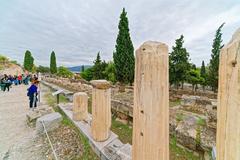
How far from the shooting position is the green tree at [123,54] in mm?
20359

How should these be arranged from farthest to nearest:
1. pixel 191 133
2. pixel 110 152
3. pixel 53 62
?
1. pixel 53 62
2. pixel 191 133
3. pixel 110 152

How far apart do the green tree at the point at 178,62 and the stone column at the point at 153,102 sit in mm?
18883

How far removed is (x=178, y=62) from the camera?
19.8m

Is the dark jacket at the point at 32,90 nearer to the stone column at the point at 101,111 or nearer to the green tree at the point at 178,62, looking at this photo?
the stone column at the point at 101,111

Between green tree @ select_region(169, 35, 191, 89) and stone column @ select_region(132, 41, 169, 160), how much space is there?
18883 millimetres

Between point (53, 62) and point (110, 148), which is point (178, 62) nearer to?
point (110, 148)

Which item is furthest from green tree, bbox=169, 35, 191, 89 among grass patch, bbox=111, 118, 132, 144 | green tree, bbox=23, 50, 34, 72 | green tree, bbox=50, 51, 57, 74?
green tree, bbox=23, 50, 34, 72

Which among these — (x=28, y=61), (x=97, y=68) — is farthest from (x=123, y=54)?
(x=28, y=61)

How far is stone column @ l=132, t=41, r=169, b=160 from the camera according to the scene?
1.48 meters

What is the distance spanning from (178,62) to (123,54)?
6395 millimetres

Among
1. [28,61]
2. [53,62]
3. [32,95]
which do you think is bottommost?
[32,95]

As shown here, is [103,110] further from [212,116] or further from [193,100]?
[193,100]

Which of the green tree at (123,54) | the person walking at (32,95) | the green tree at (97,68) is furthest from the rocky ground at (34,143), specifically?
the green tree at (97,68)

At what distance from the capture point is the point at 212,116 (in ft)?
13.8
